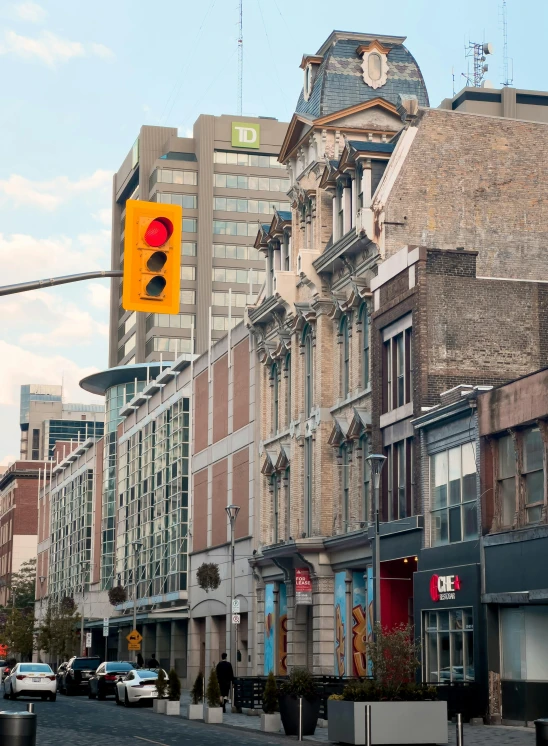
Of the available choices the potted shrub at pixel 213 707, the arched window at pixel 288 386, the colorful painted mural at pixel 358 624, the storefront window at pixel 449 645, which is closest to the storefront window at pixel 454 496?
the storefront window at pixel 449 645

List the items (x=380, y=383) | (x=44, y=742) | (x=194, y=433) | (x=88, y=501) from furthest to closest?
1. (x=88, y=501)
2. (x=194, y=433)
3. (x=380, y=383)
4. (x=44, y=742)

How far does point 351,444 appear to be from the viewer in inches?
1837

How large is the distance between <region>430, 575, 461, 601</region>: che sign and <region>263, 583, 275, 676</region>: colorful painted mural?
19.5 m

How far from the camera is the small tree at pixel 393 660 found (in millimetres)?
24750

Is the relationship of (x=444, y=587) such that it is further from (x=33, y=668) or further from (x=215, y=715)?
(x=33, y=668)

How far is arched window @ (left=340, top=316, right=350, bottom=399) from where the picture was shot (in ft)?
156

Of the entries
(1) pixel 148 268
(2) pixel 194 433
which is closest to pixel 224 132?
(2) pixel 194 433

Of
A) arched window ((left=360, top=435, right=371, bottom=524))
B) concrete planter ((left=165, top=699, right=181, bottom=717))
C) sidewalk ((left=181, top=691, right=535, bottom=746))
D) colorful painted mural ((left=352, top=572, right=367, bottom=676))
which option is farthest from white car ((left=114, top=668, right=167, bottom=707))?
sidewalk ((left=181, top=691, right=535, bottom=746))

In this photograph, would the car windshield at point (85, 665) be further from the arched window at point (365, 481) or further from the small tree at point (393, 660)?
the small tree at point (393, 660)

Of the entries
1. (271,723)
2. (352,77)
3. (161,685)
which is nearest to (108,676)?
(161,685)

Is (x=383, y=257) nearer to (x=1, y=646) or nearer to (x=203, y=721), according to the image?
(x=203, y=721)

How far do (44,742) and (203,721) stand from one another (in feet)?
33.9

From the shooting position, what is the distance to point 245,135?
478ft

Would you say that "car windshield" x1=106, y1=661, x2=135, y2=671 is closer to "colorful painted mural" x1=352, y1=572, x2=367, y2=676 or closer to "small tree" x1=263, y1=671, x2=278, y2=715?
"colorful painted mural" x1=352, y1=572, x2=367, y2=676
